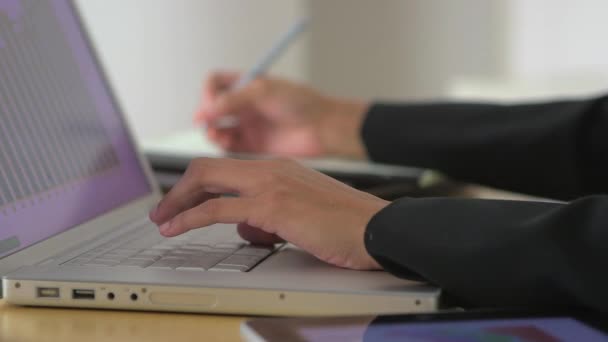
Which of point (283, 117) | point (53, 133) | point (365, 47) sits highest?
point (53, 133)

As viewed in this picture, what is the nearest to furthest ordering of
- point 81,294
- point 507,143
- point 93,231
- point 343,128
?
point 81,294 → point 93,231 → point 507,143 → point 343,128

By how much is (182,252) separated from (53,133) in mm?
200

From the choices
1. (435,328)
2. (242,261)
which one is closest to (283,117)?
A: (242,261)

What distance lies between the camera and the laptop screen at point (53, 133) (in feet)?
2.31

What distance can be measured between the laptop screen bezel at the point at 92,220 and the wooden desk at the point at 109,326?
0.19 feet

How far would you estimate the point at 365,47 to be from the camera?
285 cm

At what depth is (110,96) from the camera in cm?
93

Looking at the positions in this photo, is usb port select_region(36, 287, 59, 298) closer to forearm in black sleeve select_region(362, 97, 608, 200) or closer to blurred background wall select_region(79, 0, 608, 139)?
forearm in black sleeve select_region(362, 97, 608, 200)

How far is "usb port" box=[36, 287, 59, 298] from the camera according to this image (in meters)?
0.59

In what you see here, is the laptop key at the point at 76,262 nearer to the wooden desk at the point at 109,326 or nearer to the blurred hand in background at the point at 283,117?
the wooden desk at the point at 109,326

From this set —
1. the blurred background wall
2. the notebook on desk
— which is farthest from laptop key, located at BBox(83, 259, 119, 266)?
the blurred background wall

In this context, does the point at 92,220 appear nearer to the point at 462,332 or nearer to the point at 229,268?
the point at 229,268

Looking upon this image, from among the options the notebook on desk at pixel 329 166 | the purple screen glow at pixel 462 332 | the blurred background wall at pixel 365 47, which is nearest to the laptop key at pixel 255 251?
the purple screen glow at pixel 462 332

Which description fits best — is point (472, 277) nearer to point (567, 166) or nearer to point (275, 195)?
point (275, 195)
